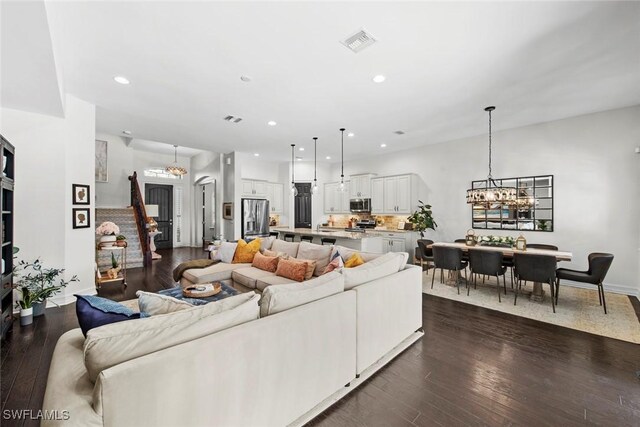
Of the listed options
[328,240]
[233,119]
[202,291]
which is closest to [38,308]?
[202,291]

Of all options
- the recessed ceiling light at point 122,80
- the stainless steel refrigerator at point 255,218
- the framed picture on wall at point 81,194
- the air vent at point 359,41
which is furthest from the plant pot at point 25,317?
the air vent at point 359,41

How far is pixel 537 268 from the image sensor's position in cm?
394

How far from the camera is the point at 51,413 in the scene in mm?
1046

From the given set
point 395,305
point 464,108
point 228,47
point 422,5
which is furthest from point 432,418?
point 464,108

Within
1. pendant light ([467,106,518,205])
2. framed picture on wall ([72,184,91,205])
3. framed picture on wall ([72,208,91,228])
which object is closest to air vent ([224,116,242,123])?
framed picture on wall ([72,184,91,205])

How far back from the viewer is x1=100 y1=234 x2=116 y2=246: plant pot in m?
4.96

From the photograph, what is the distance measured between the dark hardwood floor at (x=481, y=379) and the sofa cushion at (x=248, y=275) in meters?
2.11

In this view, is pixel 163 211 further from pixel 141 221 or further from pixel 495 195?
pixel 495 195

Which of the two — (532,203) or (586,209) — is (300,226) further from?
(586,209)

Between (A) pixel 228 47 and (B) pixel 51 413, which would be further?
(A) pixel 228 47

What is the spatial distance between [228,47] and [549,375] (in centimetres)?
442

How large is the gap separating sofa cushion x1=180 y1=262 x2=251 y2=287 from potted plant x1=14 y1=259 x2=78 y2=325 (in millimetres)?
1552

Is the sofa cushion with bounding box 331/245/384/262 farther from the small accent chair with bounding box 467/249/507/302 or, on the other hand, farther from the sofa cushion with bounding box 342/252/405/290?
the small accent chair with bounding box 467/249/507/302

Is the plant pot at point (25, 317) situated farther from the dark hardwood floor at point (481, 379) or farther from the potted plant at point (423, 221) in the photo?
the potted plant at point (423, 221)
